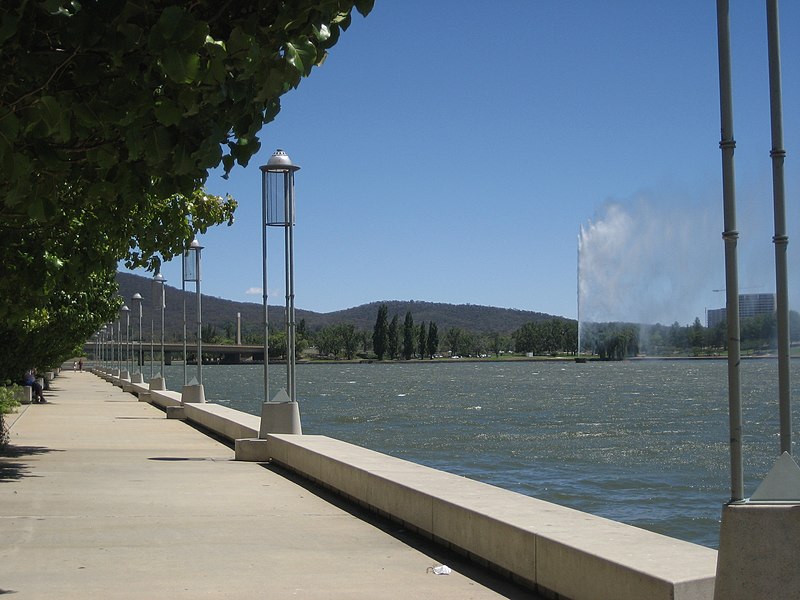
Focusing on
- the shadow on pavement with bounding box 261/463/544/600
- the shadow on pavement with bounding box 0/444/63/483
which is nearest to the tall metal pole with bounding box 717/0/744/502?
the shadow on pavement with bounding box 261/463/544/600

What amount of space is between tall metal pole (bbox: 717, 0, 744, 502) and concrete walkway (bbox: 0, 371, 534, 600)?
2359 mm

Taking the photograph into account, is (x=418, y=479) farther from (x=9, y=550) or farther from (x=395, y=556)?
(x=9, y=550)

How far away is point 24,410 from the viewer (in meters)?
35.9

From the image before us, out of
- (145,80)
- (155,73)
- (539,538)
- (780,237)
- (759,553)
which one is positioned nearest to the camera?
(145,80)

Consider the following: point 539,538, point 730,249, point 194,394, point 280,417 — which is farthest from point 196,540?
point 194,394

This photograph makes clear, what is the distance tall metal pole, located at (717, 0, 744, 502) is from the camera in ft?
22.0

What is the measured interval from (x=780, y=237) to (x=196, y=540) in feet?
21.8

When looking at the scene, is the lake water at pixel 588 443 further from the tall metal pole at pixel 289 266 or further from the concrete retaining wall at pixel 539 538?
the concrete retaining wall at pixel 539 538

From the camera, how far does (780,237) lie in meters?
6.55

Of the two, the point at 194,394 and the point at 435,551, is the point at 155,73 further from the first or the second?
the point at 194,394

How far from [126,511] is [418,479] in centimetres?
Result: 358

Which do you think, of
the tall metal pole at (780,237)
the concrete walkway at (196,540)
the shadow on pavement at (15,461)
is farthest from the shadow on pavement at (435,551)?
the shadow on pavement at (15,461)

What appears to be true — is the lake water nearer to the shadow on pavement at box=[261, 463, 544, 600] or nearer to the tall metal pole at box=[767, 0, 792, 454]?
the shadow on pavement at box=[261, 463, 544, 600]

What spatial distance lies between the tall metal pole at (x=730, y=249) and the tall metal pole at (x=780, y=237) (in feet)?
0.80
